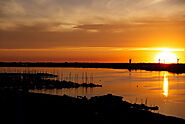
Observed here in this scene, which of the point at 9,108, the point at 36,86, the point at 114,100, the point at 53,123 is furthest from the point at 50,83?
the point at 53,123

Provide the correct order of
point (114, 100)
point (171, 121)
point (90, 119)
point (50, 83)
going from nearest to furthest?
point (90, 119) → point (171, 121) → point (114, 100) → point (50, 83)

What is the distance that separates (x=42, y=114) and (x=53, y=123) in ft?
8.57

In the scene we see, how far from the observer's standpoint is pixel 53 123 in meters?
17.0

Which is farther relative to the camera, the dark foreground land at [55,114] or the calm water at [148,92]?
the calm water at [148,92]

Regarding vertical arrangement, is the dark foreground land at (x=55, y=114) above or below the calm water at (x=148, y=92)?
above

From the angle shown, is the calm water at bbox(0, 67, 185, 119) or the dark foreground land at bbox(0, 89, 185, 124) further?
the calm water at bbox(0, 67, 185, 119)

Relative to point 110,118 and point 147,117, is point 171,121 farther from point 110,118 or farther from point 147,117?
point 110,118

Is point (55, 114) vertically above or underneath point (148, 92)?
above

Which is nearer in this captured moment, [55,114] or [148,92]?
[55,114]

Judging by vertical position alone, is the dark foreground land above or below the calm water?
above

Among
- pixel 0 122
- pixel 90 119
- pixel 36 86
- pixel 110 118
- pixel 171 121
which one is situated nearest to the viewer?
pixel 0 122

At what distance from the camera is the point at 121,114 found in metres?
22.5

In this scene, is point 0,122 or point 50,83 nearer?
point 0,122

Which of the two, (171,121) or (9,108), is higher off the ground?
(9,108)
